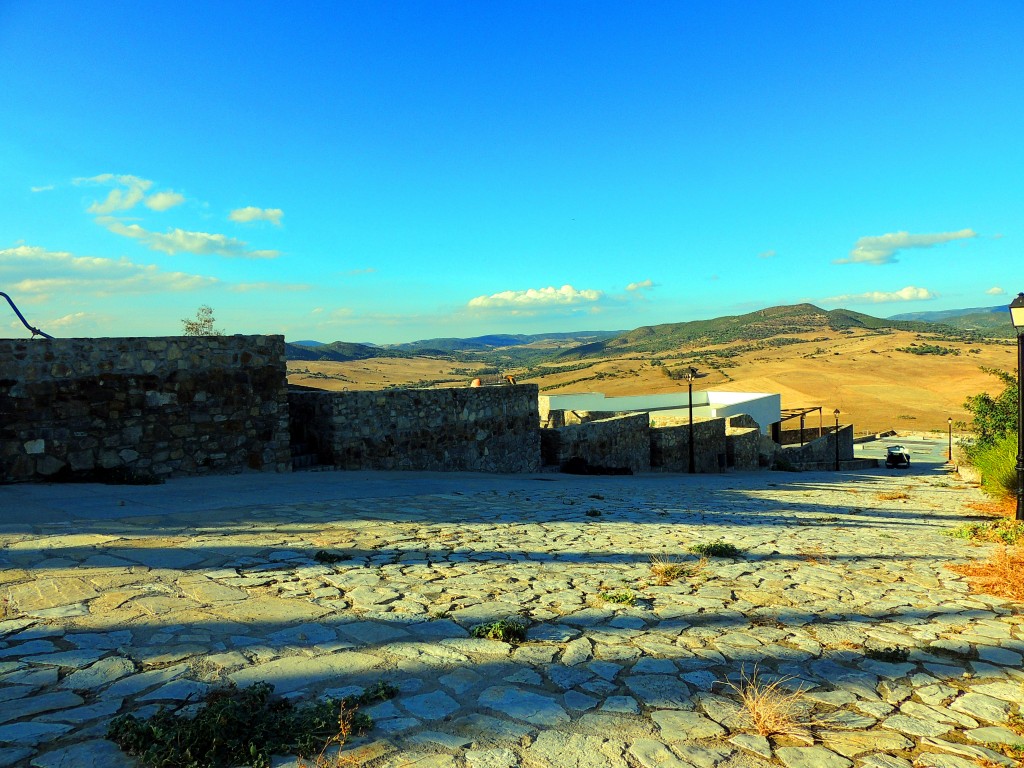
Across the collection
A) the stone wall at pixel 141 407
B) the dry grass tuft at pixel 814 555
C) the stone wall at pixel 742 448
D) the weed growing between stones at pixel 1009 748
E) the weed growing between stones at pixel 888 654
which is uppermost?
the stone wall at pixel 141 407

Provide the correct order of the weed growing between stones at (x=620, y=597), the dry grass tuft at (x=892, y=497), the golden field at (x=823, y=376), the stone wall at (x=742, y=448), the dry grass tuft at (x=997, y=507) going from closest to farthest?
the weed growing between stones at (x=620, y=597), the dry grass tuft at (x=997, y=507), the dry grass tuft at (x=892, y=497), the stone wall at (x=742, y=448), the golden field at (x=823, y=376)

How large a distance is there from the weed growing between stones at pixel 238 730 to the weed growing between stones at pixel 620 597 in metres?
2.38

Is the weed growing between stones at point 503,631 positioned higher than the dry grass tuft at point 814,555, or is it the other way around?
the weed growing between stones at point 503,631

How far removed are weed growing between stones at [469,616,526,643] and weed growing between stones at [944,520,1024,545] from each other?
22.6 feet

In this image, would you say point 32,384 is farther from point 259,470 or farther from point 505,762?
point 505,762

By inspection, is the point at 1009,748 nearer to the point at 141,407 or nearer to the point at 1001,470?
the point at 141,407

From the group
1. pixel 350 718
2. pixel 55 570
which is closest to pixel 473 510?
pixel 55 570

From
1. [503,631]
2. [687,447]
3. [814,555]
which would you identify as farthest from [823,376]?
[503,631]

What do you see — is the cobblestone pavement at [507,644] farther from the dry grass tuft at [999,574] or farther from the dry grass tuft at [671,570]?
the dry grass tuft at [999,574]

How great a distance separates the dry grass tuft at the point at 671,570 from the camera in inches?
221

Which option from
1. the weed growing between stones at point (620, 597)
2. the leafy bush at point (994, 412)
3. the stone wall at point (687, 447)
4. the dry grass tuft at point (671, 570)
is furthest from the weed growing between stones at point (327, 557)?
the leafy bush at point (994, 412)

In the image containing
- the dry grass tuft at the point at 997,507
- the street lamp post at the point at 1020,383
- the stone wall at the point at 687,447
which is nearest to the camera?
the street lamp post at the point at 1020,383

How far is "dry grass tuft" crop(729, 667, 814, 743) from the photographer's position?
10.1ft

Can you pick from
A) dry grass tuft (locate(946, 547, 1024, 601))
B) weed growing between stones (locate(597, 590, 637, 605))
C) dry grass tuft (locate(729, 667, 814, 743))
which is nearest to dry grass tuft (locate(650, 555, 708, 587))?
weed growing between stones (locate(597, 590, 637, 605))
